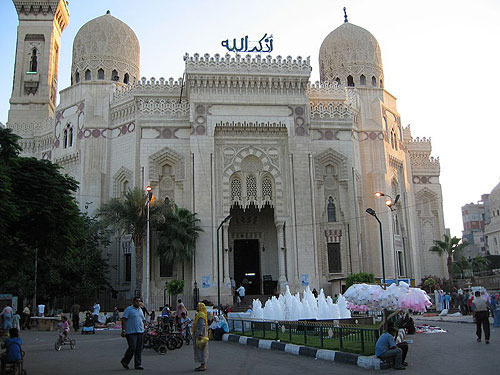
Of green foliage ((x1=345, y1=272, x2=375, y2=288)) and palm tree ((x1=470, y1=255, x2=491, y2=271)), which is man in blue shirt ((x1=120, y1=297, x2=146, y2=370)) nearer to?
green foliage ((x1=345, y1=272, x2=375, y2=288))

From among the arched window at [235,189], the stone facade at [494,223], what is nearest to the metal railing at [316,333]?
the arched window at [235,189]

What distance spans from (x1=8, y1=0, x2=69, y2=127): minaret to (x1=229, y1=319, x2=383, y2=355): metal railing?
3301 cm

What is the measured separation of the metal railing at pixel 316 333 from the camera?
12205mm

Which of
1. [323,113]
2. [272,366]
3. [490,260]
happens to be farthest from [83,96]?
[490,260]

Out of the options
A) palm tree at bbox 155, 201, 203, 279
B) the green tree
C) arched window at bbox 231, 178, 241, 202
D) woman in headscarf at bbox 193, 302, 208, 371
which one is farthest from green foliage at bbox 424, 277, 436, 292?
woman in headscarf at bbox 193, 302, 208, 371

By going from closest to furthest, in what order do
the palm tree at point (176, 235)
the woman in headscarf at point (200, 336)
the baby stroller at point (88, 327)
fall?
1. the woman in headscarf at point (200, 336)
2. the baby stroller at point (88, 327)
3. the palm tree at point (176, 235)

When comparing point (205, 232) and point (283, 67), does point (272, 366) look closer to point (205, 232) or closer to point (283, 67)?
point (205, 232)

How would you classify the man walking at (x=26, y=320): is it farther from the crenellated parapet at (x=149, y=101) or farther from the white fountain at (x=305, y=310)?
the crenellated parapet at (x=149, y=101)

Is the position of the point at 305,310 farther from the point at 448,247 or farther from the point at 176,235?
the point at 448,247

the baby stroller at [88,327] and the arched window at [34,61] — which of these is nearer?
the baby stroller at [88,327]

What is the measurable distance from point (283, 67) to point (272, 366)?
27.8 m

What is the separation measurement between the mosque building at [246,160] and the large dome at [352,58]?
5.07 ft

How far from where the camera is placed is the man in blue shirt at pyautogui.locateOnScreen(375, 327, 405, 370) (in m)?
10.7

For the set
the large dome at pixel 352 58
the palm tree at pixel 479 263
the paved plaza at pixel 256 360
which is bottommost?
the paved plaza at pixel 256 360
